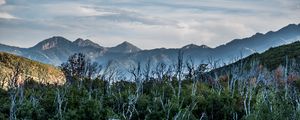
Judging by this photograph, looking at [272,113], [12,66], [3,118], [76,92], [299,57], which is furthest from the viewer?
[299,57]

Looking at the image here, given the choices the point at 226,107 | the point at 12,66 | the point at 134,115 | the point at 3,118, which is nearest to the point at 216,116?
the point at 226,107

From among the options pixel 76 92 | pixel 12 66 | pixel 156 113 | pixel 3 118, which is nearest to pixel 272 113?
pixel 156 113

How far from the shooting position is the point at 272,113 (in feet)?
104

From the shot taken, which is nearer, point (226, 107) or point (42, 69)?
point (226, 107)

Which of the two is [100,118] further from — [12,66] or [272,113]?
[12,66]

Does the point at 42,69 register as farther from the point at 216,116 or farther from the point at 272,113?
the point at 272,113

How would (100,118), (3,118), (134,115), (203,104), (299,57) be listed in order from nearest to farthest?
(3,118), (100,118), (134,115), (203,104), (299,57)

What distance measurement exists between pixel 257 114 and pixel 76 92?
87.9 ft

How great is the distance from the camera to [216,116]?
50969 mm

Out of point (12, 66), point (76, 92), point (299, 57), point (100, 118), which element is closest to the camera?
point (100, 118)

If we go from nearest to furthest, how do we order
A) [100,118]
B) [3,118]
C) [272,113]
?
1. [272,113]
2. [3,118]
3. [100,118]

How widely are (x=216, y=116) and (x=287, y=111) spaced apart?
19.2 meters

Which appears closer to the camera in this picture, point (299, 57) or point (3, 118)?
point (3, 118)

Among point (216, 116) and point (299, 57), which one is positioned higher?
point (299, 57)
